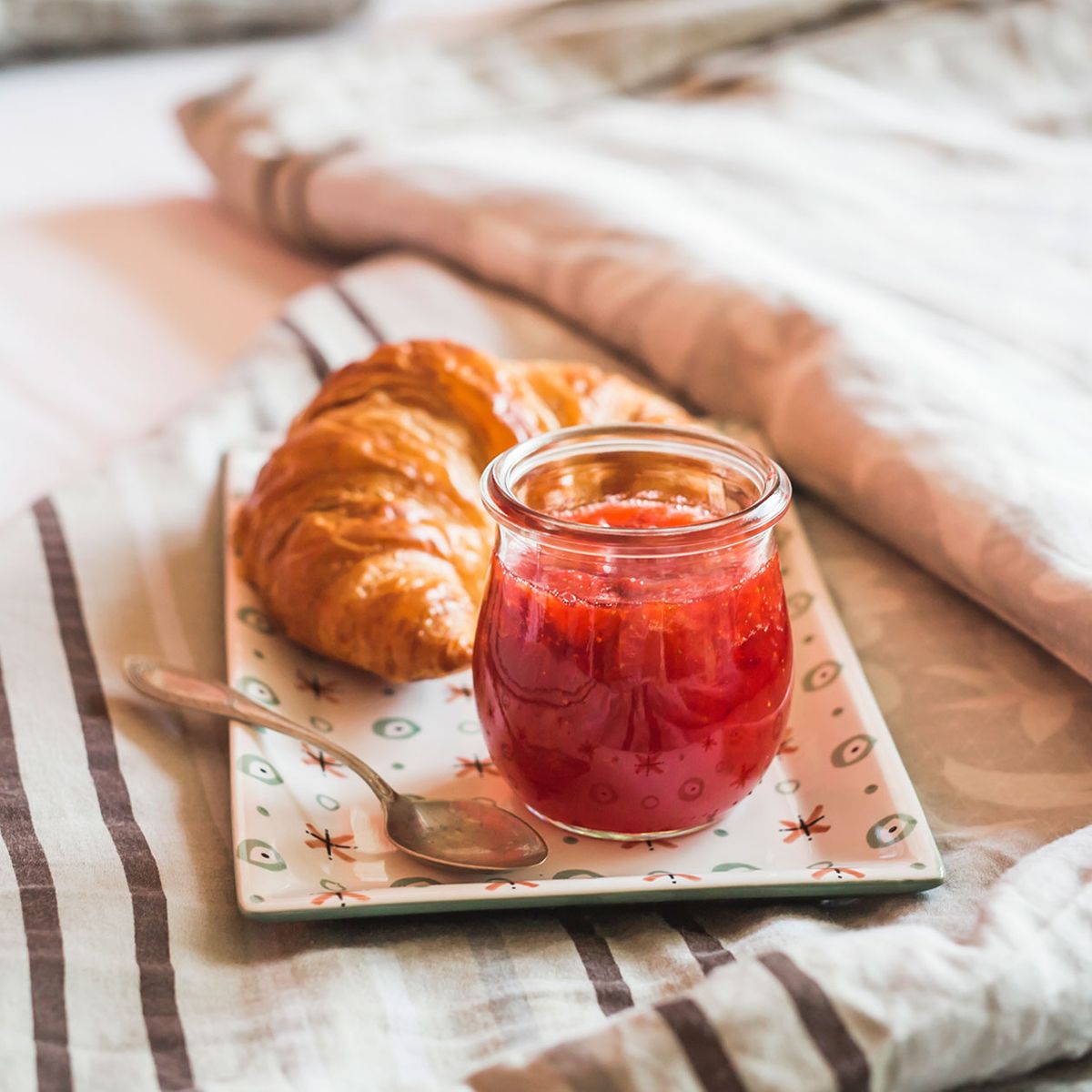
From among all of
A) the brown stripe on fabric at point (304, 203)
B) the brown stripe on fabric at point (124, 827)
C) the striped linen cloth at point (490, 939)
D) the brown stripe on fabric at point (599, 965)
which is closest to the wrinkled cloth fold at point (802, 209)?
the brown stripe on fabric at point (304, 203)

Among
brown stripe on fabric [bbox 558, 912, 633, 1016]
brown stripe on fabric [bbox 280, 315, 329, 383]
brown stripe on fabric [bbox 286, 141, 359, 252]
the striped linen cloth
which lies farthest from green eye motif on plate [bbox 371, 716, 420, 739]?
brown stripe on fabric [bbox 286, 141, 359, 252]

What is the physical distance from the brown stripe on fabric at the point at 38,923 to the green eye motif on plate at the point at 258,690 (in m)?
0.15

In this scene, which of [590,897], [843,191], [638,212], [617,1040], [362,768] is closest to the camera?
[617,1040]

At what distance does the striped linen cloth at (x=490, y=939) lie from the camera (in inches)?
22.7

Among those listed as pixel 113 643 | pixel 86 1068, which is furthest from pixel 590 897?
pixel 113 643

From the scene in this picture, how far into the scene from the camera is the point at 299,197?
1.75 meters

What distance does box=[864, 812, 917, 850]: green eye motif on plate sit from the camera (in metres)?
0.76

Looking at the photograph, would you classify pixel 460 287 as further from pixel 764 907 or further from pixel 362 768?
pixel 764 907

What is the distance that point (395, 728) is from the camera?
0.92 m

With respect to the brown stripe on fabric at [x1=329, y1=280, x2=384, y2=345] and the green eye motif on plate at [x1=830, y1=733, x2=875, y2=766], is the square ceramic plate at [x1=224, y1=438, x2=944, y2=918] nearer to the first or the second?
the green eye motif on plate at [x1=830, y1=733, x2=875, y2=766]

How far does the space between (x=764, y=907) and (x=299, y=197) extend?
1.28 meters

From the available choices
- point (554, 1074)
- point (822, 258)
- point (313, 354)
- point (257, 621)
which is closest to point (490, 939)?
point (554, 1074)

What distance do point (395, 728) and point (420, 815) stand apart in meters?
0.14

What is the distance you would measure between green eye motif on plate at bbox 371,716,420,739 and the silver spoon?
5cm
